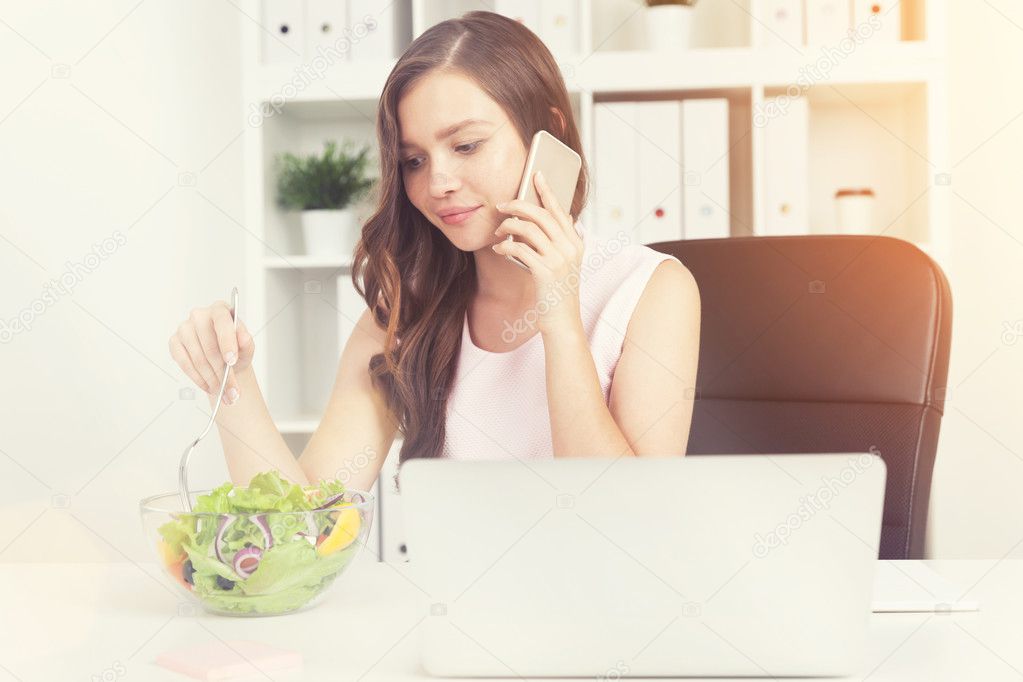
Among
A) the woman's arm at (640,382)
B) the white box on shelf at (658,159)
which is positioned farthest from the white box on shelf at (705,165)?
the woman's arm at (640,382)

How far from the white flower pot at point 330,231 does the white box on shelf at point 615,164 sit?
0.60m

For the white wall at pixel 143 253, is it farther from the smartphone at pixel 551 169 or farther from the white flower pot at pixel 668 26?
the smartphone at pixel 551 169

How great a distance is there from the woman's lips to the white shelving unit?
0.83 m

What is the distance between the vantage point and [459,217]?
1375mm

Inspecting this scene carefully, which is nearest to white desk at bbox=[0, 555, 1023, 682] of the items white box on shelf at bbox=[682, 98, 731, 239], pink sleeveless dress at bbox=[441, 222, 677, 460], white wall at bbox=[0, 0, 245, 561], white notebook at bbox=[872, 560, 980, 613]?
white notebook at bbox=[872, 560, 980, 613]

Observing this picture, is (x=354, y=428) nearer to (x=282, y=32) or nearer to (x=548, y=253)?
(x=548, y=253)

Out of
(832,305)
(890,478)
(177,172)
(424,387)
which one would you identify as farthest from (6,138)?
(890,478)

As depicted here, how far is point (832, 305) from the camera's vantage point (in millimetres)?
1352

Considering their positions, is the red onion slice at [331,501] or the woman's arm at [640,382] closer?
the red onion slice at [331,501]

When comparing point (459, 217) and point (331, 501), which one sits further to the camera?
point (459, 217)

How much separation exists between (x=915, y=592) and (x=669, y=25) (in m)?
1.65

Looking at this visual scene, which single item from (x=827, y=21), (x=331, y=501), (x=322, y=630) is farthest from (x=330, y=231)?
(x=322, y=630)

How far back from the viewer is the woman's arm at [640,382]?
1.26 meters

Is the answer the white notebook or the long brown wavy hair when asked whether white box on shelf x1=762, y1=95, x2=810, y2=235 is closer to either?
the long brown wavy hair
